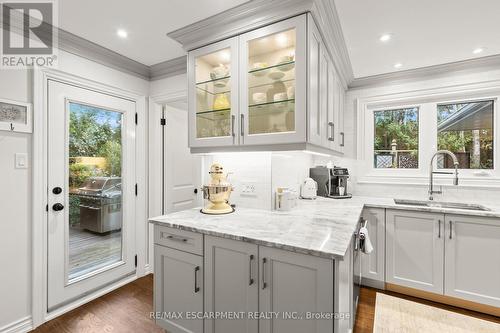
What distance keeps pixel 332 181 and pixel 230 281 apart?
2.01 m

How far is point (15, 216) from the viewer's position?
6.21 feet

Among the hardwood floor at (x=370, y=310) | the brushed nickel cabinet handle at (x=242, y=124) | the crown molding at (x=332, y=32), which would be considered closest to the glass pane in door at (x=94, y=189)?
the brushed nickel cabinet handle at (x=242, y=124)

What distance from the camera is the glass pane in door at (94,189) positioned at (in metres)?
2.31

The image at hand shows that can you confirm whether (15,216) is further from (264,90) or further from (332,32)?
(332,32)

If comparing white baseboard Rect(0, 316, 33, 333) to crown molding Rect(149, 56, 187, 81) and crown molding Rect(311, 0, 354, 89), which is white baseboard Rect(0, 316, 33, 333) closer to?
crown molding Rect(149, 56, 187, 81)

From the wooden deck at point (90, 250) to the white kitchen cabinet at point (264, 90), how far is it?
142cm

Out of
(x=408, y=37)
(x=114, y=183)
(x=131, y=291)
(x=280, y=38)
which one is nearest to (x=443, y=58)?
(x=408, y=37)

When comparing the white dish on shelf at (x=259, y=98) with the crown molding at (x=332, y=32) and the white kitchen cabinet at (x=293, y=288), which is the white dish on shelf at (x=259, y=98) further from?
the white kitchen cabinet at (x=293, y=288)

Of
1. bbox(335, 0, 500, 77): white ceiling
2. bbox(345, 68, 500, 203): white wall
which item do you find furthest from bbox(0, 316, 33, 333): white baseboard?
bbox(345, 68, 500, 203): white wall

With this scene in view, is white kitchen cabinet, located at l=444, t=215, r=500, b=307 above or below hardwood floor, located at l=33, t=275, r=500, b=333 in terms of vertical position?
above

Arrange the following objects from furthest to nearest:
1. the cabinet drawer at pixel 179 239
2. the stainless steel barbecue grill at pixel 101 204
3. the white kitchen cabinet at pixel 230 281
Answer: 1. the stainless steel barbecue grill at pixel 101 204
2. the cabinet drawer at pixel 179 239
3. the white kitchen cabinet at pixel 230 281

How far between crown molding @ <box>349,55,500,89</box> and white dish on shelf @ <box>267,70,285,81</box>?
6.03ft

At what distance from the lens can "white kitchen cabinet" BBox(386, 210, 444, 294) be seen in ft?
7.52

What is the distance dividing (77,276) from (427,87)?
14.0 feet
